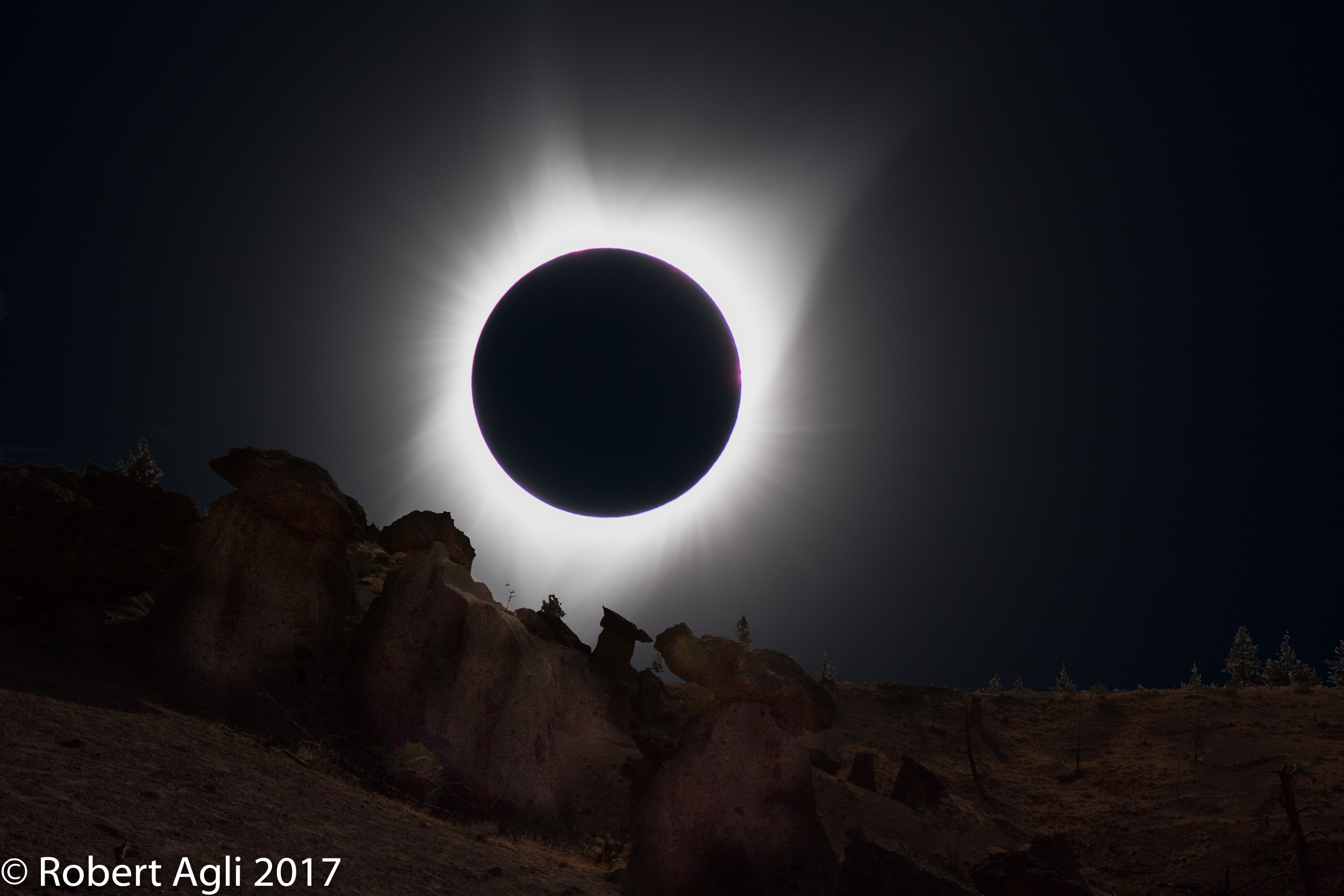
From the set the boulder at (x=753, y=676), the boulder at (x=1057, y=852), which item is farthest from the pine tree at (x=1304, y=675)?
the boulder at (x=753, y=676)

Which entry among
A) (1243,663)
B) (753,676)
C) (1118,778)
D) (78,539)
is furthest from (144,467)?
(1243,663)

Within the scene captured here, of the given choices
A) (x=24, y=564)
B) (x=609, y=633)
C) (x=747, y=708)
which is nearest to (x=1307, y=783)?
(x=747, y=708)

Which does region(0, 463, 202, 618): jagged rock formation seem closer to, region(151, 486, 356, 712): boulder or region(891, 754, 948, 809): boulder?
region(151, 486, 356, 712): boulder

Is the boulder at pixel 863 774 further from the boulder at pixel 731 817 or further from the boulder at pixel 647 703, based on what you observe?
the boulder at pixel 731 817

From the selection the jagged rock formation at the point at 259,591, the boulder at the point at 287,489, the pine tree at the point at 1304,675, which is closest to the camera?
the jagged rock formation at the point at 259,591

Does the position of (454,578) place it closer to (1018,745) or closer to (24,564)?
(24,564)

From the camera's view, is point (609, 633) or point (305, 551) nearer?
point (305, 551)
